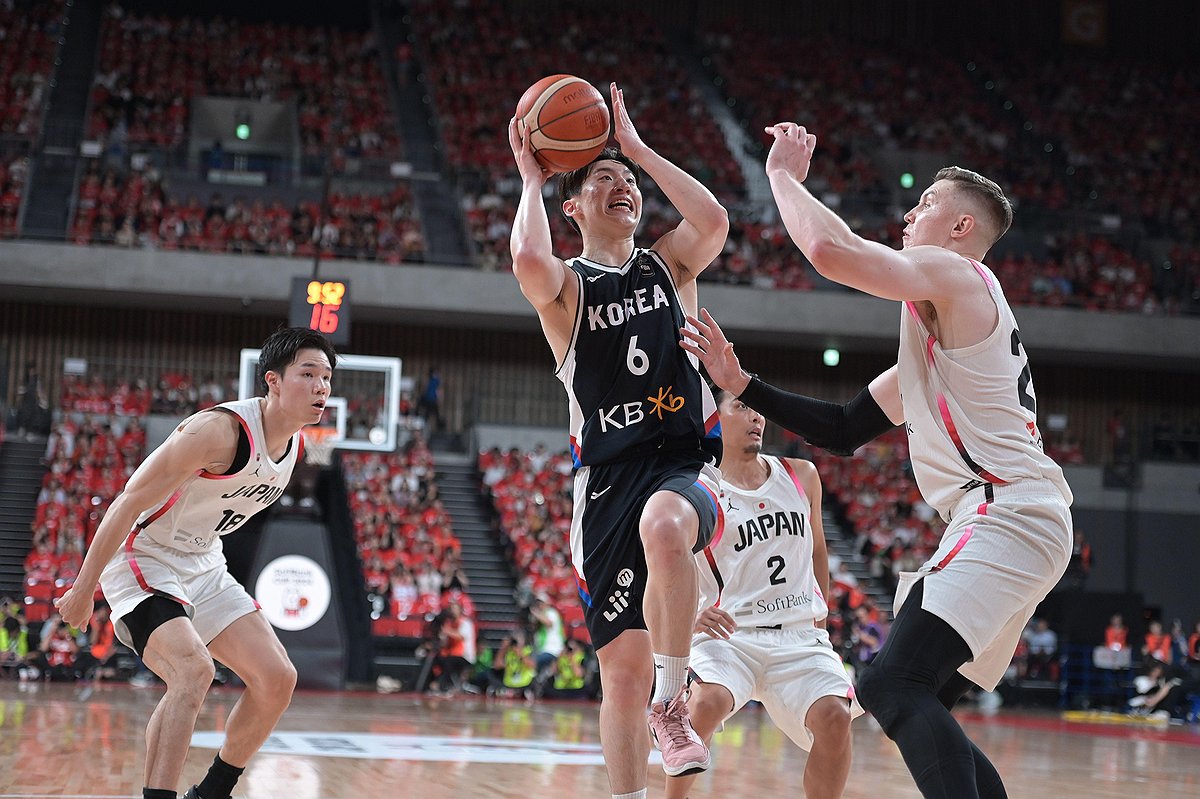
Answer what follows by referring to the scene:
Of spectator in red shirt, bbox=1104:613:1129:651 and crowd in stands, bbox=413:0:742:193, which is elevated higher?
crowd in stands, bbox=413:0:742:193

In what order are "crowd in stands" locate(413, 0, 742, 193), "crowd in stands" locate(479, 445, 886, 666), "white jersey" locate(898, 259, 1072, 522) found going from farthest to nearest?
"crowd in stands" locate(413, 0, 742, 193) < "crowd in stands" locate(479, 445, 886, 666) < "white jersey" locate(898, 259, 1072, 522)

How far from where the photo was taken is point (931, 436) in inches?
168

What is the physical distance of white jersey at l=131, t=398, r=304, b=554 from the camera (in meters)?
5.56

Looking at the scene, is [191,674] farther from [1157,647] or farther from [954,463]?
[1157,647]

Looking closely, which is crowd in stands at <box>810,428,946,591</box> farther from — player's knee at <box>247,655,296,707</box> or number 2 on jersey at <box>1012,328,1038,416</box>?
number 2 on jersey at <box>1012,328,1038,416</box>

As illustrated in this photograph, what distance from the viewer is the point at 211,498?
5.61 metres

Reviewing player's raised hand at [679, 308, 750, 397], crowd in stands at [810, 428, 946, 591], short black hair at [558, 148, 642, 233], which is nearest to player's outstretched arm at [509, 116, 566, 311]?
short black hair at [558, 148, 642, 233]

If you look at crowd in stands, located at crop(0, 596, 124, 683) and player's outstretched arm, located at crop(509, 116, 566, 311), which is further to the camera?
crowd in stands, located at crop(0, 596, 124, 683)

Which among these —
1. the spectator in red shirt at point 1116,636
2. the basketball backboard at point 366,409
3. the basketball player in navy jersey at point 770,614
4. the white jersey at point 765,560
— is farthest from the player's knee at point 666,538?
the spectator in red shirt at point 1116,636

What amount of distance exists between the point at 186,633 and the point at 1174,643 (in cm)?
1790

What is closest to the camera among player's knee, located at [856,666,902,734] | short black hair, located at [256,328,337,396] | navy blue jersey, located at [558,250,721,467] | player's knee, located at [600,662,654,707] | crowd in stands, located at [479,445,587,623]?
player's knee, located at [856,666,902,734]

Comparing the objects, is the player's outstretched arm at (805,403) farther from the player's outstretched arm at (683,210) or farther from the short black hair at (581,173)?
the short black hair at (581,173)

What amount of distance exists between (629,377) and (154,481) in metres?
1.97

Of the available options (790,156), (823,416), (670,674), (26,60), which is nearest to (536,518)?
(26,60)
